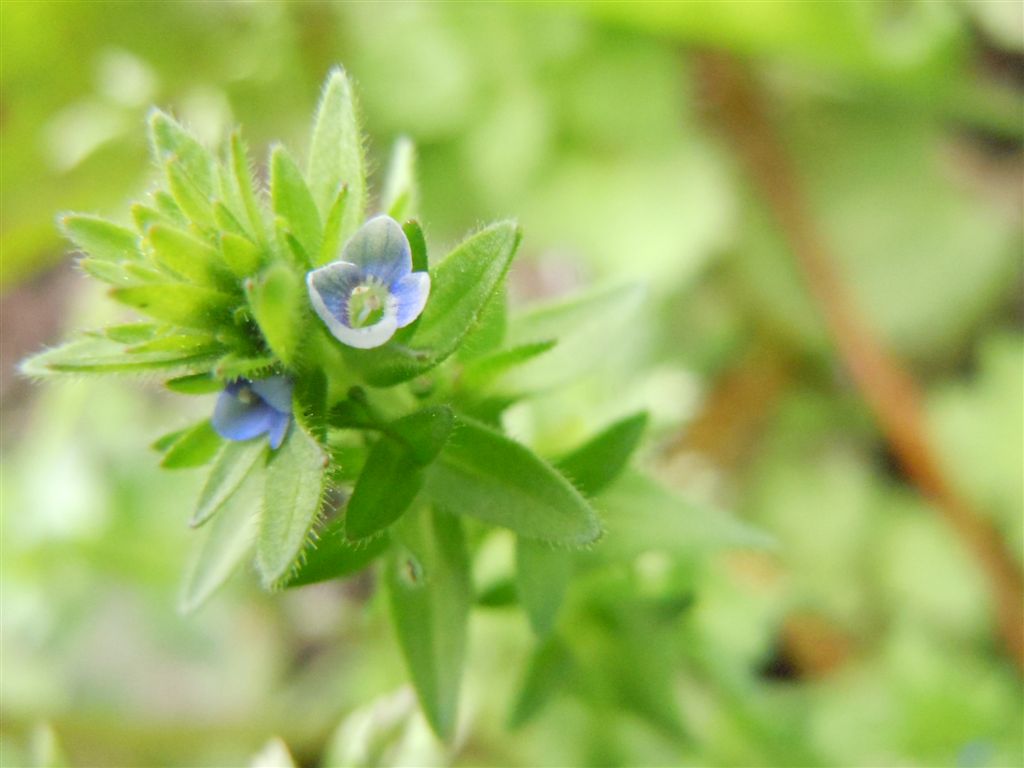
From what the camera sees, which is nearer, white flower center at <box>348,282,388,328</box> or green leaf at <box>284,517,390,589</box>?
white flower center at <box>348,282,388,328</box>

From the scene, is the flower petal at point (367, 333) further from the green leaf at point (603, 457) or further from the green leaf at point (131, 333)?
the green leaf at point (603, 457)

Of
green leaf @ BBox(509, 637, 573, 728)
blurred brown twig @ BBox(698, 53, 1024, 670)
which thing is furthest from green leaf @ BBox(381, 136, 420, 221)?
blurred brown twig @ BBox(698, 53, 1024, 670)

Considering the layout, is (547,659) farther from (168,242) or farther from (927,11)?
(927,11)

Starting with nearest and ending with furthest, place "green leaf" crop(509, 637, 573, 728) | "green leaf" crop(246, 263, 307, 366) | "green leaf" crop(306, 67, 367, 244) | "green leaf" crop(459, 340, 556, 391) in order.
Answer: "green leaf" crop(246, 263, 307, 366) < "green leaf" crop(306, 67, 367, 244) < "green leaf" crop(459, 340, 556, 391) < "green leaf" crop(509, 637, 573, 728)

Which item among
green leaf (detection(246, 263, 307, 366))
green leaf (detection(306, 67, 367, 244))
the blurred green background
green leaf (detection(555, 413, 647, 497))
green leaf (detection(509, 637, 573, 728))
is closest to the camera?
green leaf (detection(246, 263, 307, 366))

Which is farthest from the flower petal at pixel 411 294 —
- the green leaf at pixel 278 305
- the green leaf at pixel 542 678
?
the green leaf at pixel 542 678

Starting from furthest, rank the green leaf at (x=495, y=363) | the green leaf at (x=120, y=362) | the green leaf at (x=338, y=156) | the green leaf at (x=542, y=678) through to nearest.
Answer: the green leaf at (x=542, y=678), the green leaf at (x=495, y=363), the green leaf at (x=338, y=156), the green leaf at (x=120, y=362)

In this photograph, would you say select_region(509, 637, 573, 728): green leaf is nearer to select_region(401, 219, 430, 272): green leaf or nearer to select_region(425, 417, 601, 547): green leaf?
select_region(425, 417, 601, 547): green leaf

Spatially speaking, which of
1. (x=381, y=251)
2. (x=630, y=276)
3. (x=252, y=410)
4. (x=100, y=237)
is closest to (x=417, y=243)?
(x=381, y=251)
